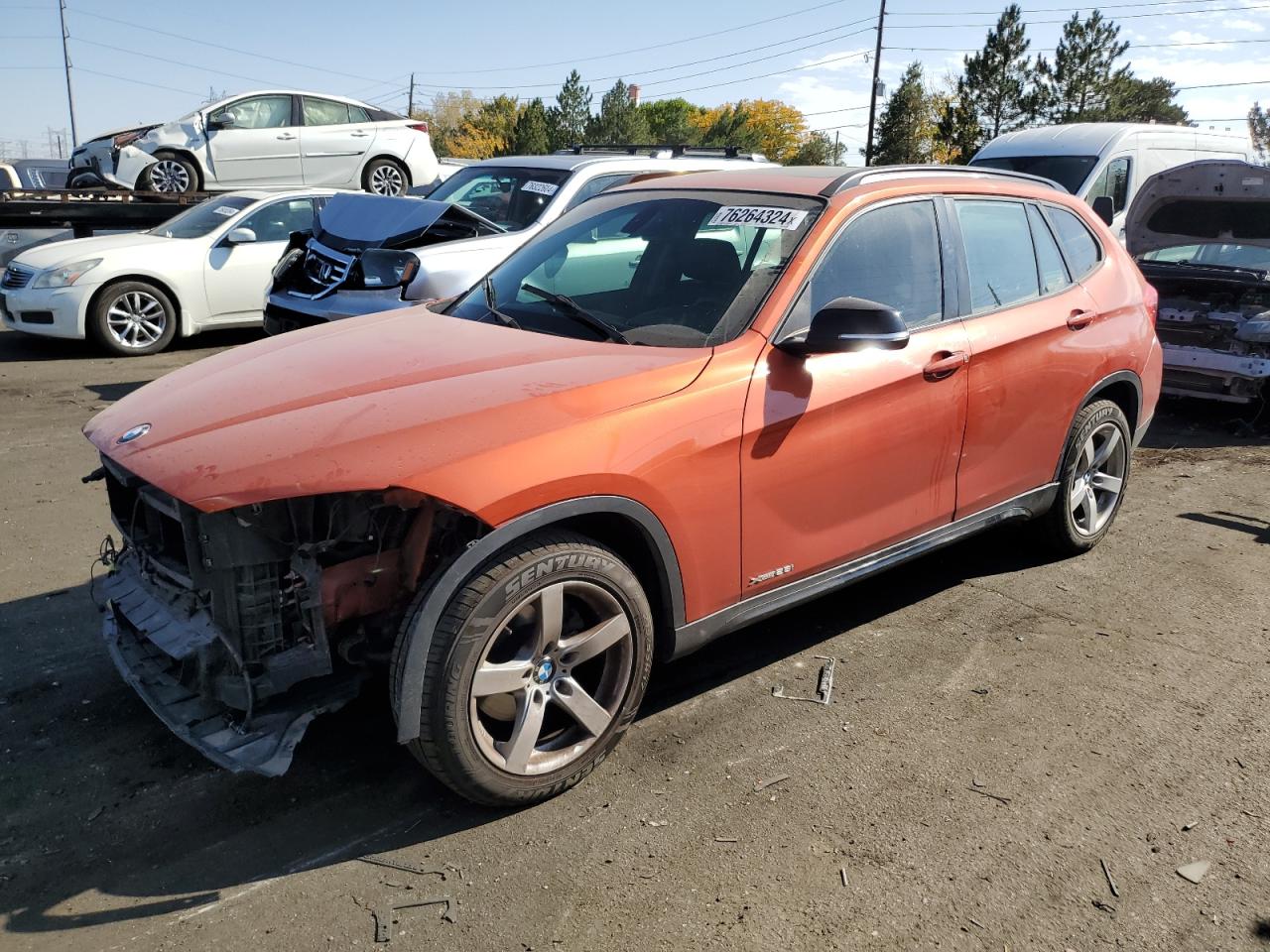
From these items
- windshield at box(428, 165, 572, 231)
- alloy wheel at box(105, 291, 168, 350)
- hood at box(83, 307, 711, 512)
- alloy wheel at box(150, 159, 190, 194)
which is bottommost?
alloy wheel at box(105, 291, 168, 350)

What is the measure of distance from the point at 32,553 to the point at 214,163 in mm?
10199

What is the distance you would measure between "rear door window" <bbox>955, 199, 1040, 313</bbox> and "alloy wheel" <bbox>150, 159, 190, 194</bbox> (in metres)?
12.2

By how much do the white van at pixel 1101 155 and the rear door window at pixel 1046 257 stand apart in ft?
24.0

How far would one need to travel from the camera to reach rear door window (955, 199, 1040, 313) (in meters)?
4.22

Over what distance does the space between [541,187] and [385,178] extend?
292 inches

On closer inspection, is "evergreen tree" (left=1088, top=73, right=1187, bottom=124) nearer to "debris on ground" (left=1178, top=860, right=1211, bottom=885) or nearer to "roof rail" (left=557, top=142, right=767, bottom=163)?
"roof rail" (left=557, top=142, right=767, bottom=163)

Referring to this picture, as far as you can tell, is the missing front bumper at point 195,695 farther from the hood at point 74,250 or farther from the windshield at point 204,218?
the windshield at point 204,218

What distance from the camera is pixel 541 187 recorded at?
319 inches

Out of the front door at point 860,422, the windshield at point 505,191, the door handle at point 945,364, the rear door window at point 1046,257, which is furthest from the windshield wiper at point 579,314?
the windshield at point 505,191

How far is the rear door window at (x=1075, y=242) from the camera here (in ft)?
15.7

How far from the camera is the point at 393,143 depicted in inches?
574

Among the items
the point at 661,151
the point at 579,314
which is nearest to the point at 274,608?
the point at 579,314

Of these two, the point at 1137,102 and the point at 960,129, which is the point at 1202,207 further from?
the point at 1137,102

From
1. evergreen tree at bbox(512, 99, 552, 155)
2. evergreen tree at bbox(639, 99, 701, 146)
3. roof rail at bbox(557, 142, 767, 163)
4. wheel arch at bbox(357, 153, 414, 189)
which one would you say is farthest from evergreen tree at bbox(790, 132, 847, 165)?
roof rail at bbox(557, 142, 767, 163)
